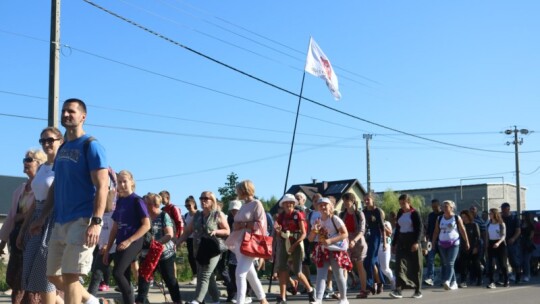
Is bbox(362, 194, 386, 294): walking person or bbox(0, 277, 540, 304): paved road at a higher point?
bbox(362, 194, 386, 294): walking person

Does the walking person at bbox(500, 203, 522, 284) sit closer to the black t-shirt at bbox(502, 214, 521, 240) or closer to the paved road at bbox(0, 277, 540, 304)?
the black t-shirt at bbox(502, 214, 521, 240)

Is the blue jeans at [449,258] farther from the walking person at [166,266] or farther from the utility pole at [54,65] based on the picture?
the utility pole at [54,65]

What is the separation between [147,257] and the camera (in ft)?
35.9

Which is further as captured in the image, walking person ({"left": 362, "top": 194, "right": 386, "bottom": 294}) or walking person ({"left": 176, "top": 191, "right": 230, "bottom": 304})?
walking person ({"left": 362, "top": 194, "right": 386, "bottom": 294})

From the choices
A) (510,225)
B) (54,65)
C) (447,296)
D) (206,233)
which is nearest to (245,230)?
(206,233)

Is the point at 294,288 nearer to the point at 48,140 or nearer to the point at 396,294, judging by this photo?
the point at 396,294

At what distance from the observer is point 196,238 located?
11523mm

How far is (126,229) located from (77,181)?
283cm

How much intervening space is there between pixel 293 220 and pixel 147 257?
241 centimetres

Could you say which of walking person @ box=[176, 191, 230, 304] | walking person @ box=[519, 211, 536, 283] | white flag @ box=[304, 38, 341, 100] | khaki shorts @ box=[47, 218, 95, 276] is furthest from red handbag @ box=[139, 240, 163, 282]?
walking person @ box=[519, 211, 536, 283]

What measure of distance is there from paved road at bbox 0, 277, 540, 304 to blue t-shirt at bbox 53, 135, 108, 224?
5.29 metres

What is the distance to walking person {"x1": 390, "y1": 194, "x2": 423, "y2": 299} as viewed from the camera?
13891 millimetres

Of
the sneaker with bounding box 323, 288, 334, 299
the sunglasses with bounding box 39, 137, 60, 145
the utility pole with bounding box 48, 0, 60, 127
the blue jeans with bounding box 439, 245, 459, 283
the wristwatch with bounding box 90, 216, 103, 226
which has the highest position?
the utility pole with bounding box 48, 0, 60, 127

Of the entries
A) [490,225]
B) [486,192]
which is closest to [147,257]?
[490,225]
